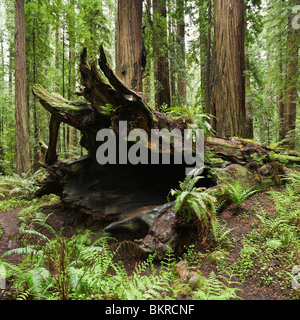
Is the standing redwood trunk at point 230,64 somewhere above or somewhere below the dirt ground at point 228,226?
above

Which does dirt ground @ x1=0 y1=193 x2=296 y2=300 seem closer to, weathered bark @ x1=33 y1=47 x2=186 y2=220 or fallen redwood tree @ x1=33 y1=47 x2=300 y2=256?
fallen redwood tree @ x1=33 y1=47 x2=300 y2=256

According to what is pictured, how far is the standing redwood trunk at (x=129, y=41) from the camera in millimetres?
6648

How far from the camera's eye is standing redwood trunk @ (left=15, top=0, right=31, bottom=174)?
9836mm

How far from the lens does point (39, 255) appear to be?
3314 millimetres

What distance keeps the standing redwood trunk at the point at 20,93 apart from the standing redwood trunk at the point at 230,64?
890 centimetres

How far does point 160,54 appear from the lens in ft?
31.6

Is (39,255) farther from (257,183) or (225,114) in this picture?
(225,114)

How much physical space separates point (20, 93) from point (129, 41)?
21.5 feet

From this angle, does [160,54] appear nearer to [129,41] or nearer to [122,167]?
[129,41]

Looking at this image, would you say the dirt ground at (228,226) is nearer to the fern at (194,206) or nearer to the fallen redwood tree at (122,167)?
the fallen redwood tree at (122,167)

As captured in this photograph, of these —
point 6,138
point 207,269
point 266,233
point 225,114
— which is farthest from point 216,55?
point 6,138

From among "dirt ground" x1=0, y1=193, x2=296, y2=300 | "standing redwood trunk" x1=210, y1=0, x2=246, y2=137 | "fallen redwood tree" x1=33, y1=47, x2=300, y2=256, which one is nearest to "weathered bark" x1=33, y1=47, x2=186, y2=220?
"fallen redwood tree" x1=33, y1=47, x2=300, y2=256

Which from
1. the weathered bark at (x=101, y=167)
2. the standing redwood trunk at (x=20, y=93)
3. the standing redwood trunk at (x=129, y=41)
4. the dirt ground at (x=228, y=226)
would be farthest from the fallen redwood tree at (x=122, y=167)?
the standing redwood trunk at (x=20, y=93)

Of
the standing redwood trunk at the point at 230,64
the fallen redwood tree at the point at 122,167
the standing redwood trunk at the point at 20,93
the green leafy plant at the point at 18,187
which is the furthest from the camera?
the standing redwood trunk at the point at 20,93
